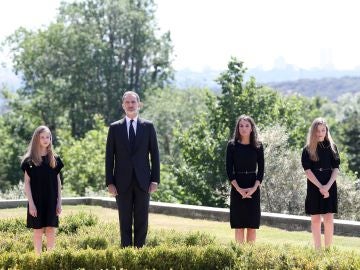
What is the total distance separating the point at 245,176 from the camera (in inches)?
376

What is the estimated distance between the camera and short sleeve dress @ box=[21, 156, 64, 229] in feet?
30.4

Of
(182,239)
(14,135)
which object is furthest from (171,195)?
(14,135)

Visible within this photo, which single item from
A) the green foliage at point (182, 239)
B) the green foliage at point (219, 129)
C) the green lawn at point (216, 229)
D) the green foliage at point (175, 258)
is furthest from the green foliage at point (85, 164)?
the green foliage at point (175, 258)

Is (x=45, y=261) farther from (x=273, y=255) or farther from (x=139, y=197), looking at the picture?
(x=273, y=255)

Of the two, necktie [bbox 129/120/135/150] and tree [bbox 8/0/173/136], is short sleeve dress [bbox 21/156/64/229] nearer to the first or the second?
necktie [bbox 129/120/135/150]

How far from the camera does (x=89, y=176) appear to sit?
3566 cm

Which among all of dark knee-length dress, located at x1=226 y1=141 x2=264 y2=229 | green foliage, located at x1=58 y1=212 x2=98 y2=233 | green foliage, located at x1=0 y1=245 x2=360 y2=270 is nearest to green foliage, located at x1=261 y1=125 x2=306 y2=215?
green foliage, located at x1=58 y1=212 x2=98 y2=233

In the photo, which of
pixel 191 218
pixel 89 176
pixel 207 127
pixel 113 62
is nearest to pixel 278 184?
pixel 191 218

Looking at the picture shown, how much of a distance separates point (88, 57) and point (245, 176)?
46.7 m

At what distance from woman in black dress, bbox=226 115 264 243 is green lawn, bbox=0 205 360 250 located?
52cm

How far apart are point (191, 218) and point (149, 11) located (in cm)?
4748

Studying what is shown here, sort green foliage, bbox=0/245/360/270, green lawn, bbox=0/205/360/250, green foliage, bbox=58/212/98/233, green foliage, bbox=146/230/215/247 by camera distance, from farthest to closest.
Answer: green foliage, bbox=58/212/98/233
green lawn, bbox=0/205/360/250
green foliage, bbox=146/230/215/247
green foliage, bbox=0/245/360/270

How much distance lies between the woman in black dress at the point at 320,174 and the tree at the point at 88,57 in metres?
44.5

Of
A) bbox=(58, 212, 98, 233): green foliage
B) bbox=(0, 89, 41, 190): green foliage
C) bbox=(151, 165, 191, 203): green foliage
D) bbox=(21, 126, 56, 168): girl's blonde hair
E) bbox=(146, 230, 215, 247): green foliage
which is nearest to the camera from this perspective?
bbox=(21, 126, 56, 168): girl's blonde hair
